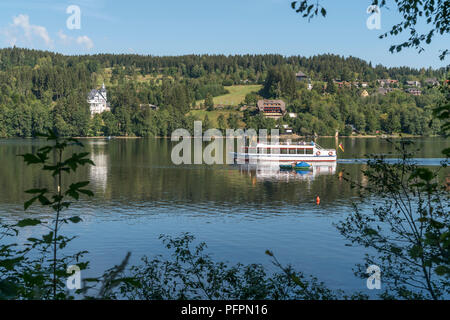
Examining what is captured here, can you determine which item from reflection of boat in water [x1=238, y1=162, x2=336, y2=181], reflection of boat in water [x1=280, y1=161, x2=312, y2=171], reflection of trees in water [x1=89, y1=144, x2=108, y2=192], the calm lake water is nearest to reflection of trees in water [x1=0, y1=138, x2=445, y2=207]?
reflection of trees in water [x1=89, y1=144, x2=108, y2=192]

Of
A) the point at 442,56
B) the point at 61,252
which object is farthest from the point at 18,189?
the point at 442,56

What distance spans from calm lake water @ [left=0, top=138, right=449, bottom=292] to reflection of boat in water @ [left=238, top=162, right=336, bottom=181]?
34 cm

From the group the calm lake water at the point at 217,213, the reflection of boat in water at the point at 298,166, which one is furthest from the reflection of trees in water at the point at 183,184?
the reflection of boat in water at the point at 298,166

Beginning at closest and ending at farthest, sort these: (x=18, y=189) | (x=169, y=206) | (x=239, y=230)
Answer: (x=239, y=230), (x=169, y=206), (x=18, y=189)

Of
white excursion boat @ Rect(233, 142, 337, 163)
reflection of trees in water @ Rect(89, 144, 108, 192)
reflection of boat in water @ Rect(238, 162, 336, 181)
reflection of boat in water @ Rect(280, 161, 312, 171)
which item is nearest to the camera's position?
reflection of trees in water @ Rect(89, 144, 108, 192)

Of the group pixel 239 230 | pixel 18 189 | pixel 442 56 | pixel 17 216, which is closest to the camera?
pixel 442 56

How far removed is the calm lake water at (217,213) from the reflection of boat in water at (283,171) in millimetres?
341

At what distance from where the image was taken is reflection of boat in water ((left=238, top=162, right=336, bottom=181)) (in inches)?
3014

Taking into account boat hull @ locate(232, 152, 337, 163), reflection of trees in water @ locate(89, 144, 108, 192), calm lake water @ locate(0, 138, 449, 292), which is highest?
boat hull @ locate(232, 152, 337, 163)

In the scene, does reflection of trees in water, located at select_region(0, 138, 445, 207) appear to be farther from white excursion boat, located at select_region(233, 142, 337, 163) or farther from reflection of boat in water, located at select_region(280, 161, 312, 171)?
white excursion boat, located at select_region(233, 142, 337, 163)

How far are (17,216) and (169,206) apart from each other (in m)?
14.6

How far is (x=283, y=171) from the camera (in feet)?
283
